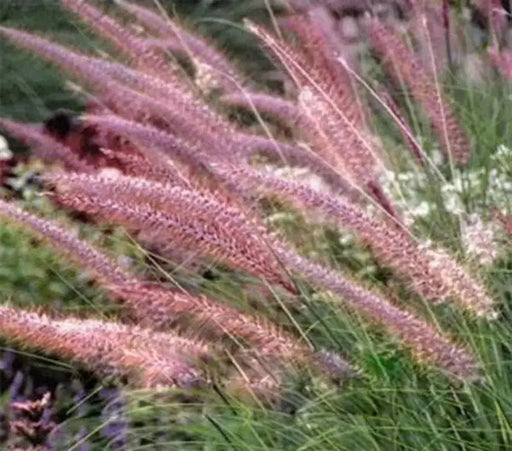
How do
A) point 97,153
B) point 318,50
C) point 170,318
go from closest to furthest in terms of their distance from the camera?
point 170,318
point 318,50
point 97,153

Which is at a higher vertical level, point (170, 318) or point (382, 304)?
point (382, 304)

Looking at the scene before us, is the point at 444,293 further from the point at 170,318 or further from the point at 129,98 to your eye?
the point at 129,98

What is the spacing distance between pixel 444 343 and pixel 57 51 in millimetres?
1354

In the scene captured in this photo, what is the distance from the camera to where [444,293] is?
2812 millimetres

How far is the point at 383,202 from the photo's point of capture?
10.2 feet

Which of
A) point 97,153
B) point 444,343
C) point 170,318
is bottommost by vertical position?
point 97,153

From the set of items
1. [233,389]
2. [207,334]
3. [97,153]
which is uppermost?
[233,389]

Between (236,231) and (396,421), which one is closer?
(236,231)

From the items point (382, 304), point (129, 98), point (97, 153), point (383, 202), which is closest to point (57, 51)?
point (129, 98)

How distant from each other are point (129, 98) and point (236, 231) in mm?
1126

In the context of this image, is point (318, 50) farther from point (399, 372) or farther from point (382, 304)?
point (382, 304)

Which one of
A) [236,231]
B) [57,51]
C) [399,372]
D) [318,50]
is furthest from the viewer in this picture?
[318,50]

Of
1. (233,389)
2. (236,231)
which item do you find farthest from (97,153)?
(236,231)

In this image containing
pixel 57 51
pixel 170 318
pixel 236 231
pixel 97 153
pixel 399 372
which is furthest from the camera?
pixel 97 153
